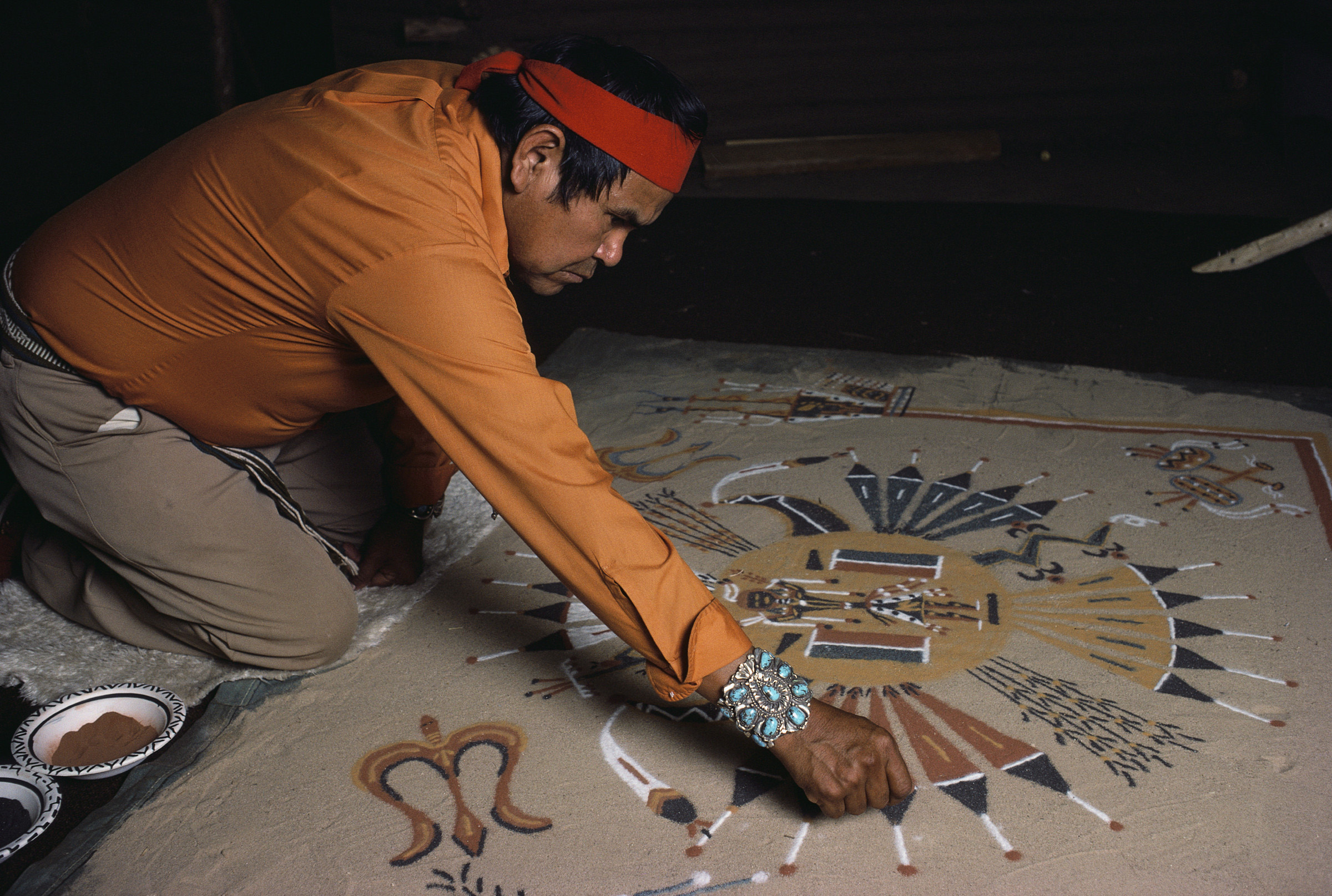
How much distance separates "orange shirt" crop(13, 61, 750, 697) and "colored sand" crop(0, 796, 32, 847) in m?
0.69

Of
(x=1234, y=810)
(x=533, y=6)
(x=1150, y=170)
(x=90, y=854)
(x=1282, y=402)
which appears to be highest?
(x=533, y=6)

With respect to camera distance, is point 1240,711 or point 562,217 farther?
point 1240,711

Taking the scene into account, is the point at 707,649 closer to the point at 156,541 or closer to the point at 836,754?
the point at 836,754

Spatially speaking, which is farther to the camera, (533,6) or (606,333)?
(533,6)

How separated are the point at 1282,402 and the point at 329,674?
2.64 m

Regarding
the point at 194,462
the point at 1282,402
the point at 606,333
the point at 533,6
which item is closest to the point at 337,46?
the point at 533,6

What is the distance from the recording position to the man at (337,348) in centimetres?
139

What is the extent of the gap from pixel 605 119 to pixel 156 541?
1.16 metres

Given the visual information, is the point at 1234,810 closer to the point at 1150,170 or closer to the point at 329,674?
the point at 329,674

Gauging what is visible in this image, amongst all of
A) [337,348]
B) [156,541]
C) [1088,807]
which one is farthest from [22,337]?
[1088,807]

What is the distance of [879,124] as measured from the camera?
6422mm

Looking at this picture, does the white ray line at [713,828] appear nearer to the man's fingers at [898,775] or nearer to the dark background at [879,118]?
the man's fingers at [898,775]

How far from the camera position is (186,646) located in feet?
6.79

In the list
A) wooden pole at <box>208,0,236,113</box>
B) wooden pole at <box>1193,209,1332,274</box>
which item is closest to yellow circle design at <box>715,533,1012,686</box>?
wooden pole at <box>1193,209,1332,274</box>
